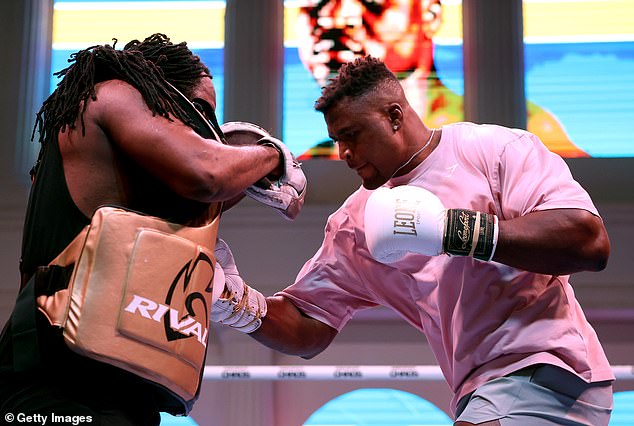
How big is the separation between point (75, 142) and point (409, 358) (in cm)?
320

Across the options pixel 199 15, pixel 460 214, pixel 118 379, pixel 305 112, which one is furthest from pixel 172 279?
pixel 199 15

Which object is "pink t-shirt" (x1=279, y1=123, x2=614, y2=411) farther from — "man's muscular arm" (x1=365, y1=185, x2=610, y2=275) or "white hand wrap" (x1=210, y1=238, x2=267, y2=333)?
"white hand wrap" (x1=210, y1=238, x2=267, y2=333)

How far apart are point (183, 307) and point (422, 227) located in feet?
1.97

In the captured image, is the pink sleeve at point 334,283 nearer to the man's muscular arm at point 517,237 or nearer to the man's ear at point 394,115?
the man's ear at point 394,115

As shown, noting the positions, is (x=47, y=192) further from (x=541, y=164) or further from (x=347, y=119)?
(x=541, y=164)

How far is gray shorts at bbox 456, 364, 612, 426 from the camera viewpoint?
174 centimetres

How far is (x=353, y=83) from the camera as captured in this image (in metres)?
2.16

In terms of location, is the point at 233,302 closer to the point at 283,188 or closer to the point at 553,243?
the point at 283,188

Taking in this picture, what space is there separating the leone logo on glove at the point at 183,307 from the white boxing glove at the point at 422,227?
1.66ft

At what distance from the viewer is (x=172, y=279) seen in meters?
1.35

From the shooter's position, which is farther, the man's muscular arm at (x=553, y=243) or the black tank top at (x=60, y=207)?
the man's muscular arm at (x=553, y=243)

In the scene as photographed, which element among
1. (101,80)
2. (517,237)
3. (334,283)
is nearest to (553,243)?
(517,237)

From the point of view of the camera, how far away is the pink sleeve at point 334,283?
2.24 meters

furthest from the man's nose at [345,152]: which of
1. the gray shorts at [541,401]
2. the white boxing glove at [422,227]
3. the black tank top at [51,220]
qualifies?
the black tank top at [51,220]
